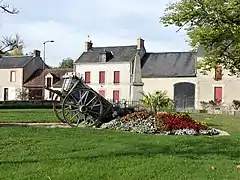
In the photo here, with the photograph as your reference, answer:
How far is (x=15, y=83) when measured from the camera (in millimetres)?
67000

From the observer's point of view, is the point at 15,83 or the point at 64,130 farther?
the point at 15,83

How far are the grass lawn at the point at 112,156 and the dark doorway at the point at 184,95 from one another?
38.5 m

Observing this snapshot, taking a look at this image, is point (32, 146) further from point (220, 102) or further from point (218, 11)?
point (220, 102)

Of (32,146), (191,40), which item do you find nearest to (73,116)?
(32,146)

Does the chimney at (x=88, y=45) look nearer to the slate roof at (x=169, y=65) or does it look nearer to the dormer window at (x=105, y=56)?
Answer: the dormer window at (x=105, y=56)

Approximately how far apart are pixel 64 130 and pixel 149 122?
10.6 ft

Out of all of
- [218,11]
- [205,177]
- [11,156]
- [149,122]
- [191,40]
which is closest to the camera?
[205,177]

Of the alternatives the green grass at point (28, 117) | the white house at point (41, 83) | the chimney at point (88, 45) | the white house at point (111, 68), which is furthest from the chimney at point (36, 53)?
the green grass at point (28, 117)

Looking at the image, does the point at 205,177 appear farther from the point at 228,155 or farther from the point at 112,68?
the point at 112,68

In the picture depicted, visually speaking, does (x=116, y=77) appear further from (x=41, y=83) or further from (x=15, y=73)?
(x=15, y=73)

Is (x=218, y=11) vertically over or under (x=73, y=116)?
over

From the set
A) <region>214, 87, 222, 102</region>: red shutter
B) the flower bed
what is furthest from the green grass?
<region>214, 87, 222, 102</region>: red shutter

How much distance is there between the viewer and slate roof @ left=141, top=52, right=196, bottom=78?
2164 inches

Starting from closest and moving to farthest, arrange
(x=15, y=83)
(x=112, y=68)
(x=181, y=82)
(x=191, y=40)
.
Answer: (x=191, y=40), (x=181, y=82), (x=112, y=68), (x=15, y=83)
